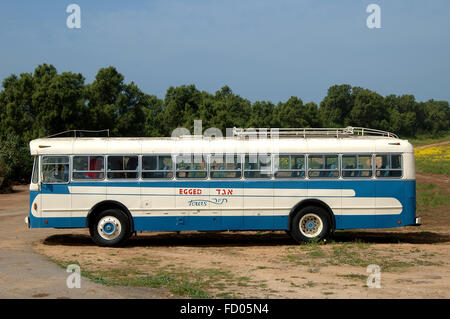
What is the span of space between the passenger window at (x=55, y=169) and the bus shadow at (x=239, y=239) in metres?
2.05

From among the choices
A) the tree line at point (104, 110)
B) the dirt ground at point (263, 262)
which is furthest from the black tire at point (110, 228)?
the tree line at point (104, 110)

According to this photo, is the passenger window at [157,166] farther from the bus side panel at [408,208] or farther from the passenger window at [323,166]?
the bus side panel at [408,208]

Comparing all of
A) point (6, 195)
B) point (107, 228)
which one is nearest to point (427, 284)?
point (107, 228)

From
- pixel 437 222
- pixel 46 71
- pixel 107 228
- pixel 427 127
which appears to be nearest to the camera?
pixel 107 228

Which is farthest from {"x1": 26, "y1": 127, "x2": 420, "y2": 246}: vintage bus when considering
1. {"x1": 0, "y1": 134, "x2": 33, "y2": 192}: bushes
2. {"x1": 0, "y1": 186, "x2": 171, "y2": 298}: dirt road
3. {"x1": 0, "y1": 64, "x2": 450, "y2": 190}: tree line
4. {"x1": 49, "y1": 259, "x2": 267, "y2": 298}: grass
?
{"x1": 0, "y1": 134, "x2": 33, "y2": 192}: bushes

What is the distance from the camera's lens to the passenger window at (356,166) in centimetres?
1544

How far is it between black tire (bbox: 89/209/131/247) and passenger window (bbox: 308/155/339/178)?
5.28m

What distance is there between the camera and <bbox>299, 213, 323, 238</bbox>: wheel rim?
50.4 feet

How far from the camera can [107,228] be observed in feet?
49.5

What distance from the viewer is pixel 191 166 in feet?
50.2

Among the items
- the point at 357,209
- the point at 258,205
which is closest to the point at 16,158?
the point at 258,205

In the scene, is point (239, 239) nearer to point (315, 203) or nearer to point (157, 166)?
point (315, 203)

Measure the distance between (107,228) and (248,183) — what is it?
4.05 metres
